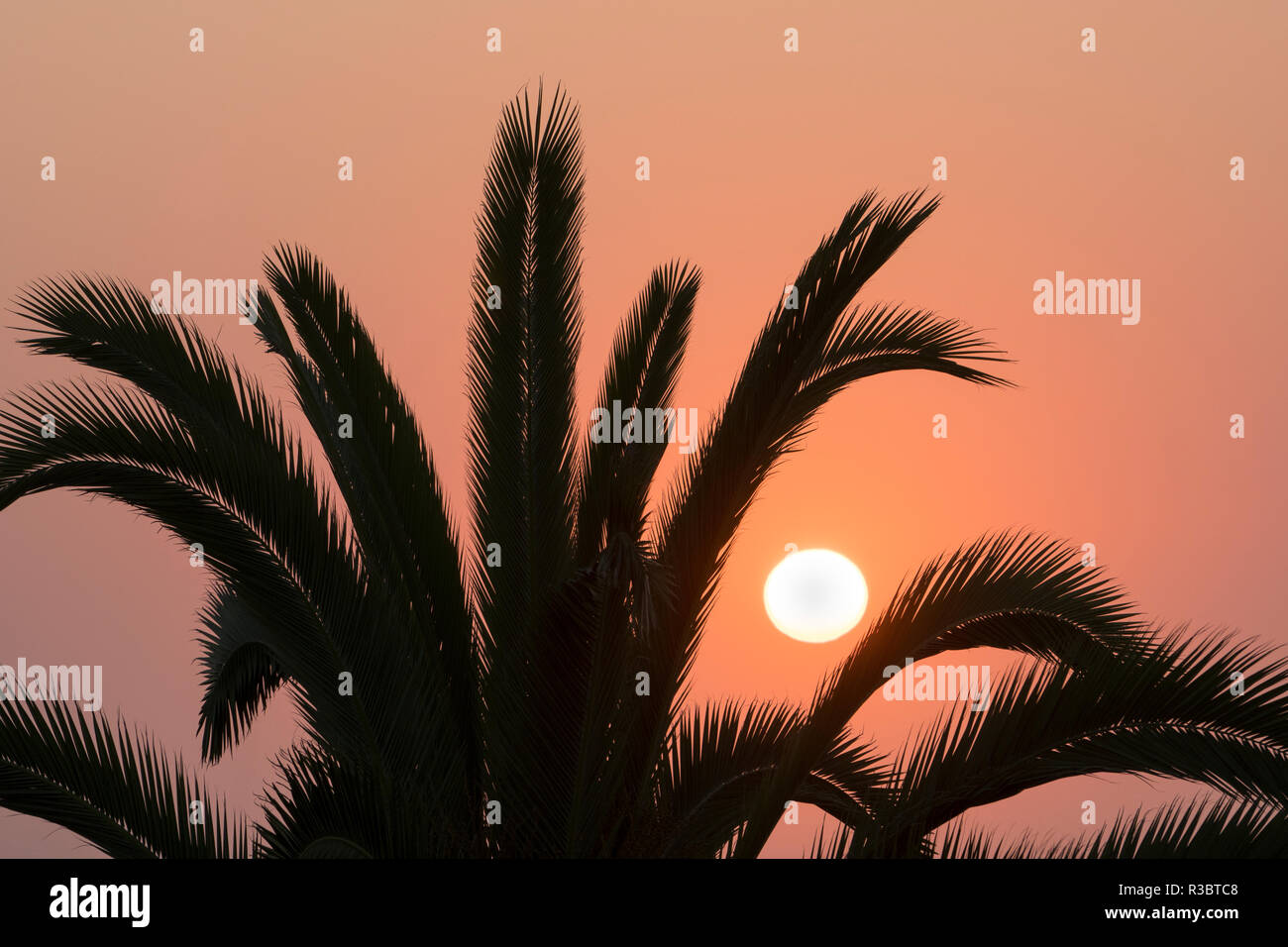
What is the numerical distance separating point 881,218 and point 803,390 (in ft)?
2.69

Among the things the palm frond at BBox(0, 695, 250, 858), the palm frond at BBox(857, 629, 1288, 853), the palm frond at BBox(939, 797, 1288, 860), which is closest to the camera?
the palm frond at BBox(939, 797, 1288, 860)

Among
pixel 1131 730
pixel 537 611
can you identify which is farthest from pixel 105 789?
pixel 1131 730

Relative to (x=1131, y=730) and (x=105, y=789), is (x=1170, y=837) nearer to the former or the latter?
(x=1131, y=730)

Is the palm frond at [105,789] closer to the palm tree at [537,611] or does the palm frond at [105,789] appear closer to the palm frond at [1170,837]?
the palm tree at [537,611]

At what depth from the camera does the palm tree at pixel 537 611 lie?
14.9ft

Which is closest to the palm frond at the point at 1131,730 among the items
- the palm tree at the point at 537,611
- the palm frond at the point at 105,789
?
the palm tree at the point at 537,611

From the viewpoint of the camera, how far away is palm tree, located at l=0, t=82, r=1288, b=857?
4.55 meters

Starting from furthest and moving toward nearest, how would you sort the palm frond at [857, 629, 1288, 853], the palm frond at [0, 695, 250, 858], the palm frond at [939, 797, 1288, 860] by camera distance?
1. the palm frond at [0, 695, 250, 858]
2. the palm frond at [857, 629, 1288, 853]
3. the palm frond at [939, 797, 1288, 860]

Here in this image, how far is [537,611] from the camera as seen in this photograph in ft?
17.9

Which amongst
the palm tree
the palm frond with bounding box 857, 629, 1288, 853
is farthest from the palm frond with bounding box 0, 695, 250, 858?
the palm frond with bounding box 857, 629, 1288, 853

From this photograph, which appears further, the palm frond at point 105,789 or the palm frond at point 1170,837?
the palm frond at point 105,789

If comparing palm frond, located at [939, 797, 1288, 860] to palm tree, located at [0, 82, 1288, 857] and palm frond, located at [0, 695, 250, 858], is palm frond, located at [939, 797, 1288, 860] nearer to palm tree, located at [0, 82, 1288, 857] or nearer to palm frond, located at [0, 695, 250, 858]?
palm tree, located at [0, 82, 1288, 857]
